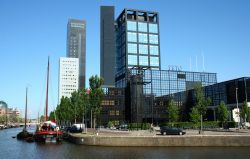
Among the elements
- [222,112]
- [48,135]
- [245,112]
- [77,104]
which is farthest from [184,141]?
[77,104]

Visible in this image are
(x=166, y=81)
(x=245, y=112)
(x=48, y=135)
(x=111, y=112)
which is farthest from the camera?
(x=166, y=81)

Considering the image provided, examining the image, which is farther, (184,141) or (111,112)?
(111,112)

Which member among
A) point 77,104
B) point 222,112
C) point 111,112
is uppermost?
point 77,104

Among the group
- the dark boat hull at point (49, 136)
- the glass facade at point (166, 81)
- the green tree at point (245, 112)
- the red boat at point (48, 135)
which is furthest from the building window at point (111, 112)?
the dark boat hull at point (49, 136)

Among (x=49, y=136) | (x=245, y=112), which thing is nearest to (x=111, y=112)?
(x=245, y=112)

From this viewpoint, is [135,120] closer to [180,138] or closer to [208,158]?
[180,138]

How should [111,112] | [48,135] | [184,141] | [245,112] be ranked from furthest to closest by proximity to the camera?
[111,112] → [245,112] → [48,135] → [184,141]

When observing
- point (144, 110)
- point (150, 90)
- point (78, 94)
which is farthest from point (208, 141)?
point (150, 90)

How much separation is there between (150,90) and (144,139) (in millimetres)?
120058

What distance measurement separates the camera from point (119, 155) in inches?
1769

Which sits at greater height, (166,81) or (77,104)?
(166,81)

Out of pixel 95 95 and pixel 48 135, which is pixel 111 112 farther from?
pixel 48 135

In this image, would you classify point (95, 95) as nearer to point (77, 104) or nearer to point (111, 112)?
point (77, 104)

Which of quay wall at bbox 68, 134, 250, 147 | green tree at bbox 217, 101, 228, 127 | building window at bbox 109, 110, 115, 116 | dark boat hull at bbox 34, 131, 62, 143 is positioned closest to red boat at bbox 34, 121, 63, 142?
dark boat hull at bbox 34, 131, 62, 143
